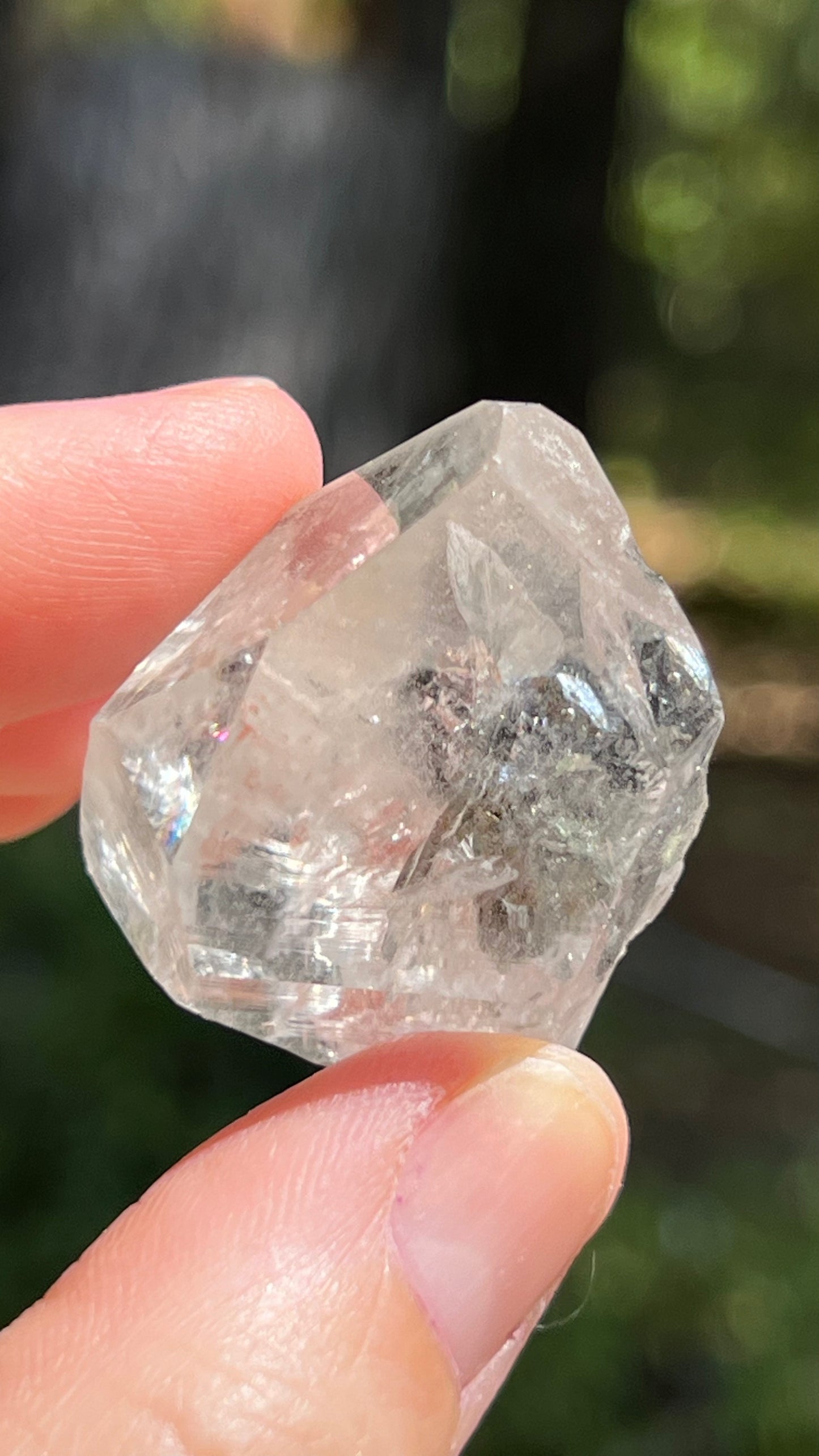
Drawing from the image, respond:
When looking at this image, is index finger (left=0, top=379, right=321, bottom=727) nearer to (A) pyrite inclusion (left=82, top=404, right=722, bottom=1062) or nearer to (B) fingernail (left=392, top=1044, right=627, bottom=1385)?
(A) pyrite inclusion (left=82, top=404, right=722, bottom=1062)

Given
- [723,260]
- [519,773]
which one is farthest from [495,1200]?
[723,260]

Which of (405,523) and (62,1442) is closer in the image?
(62,1442)

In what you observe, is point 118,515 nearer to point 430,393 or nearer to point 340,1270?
A: point 340,1270

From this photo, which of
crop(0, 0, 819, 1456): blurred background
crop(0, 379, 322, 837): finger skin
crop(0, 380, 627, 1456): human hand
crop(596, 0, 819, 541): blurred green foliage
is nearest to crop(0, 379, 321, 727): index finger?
crop(0, 379, 322, 837): finger skin

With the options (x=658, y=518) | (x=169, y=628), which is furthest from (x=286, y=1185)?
(x=658, y=518)

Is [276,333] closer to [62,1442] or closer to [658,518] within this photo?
[62,1442]

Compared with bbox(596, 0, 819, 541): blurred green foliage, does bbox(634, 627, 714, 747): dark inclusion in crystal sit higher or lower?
higher
